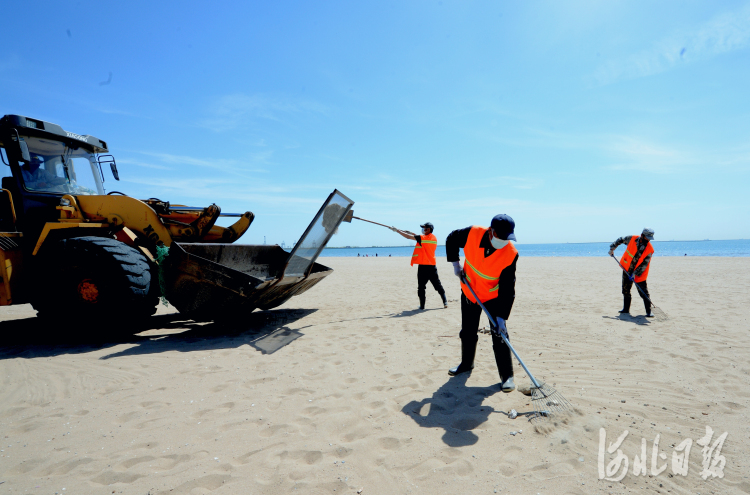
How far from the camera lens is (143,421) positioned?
2.96 m

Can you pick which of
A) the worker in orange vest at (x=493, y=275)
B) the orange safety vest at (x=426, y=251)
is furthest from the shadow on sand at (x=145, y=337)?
the orange safety vest at (x=426, y=251)

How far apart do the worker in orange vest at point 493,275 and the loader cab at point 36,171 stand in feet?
20.5

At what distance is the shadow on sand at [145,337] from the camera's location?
4.87m

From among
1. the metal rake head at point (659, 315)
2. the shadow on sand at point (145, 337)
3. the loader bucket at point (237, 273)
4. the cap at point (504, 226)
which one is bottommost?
the shadow on sand at point (145, 337)

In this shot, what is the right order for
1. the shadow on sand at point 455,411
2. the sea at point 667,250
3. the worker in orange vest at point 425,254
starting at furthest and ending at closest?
1. the sea at point 667,250
2. the worker in orange vest at point 425,254
3. the shadow on sand at point 455,411

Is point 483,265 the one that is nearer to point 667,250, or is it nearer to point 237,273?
point 237,273

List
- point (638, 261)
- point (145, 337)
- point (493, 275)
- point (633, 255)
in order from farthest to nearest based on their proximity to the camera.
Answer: point (633, 255) → point (638, 261) → point (145, 337) → point (493, 275)

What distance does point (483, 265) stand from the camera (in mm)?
3662

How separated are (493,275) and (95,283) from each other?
17.5ft

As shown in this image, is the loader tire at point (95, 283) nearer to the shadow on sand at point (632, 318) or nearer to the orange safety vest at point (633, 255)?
the shadow on sand at point (632, 318)

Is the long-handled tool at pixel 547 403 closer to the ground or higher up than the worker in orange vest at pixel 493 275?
closer to the ground

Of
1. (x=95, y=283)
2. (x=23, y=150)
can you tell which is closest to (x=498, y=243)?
(x=95, y=283)

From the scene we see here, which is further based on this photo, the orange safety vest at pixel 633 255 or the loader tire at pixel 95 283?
the orange safety vest at pixel 633 255

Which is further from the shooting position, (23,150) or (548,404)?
(23,150)
